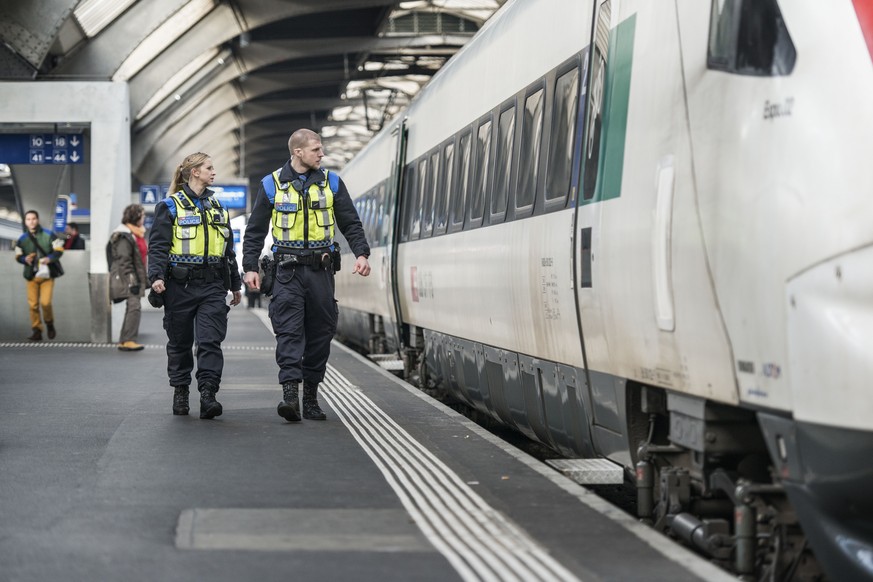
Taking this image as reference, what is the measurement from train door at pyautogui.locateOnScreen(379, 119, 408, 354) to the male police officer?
5528 millimetres

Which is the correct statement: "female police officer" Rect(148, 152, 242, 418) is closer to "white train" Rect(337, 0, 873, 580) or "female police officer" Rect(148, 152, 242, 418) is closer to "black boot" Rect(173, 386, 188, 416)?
"black boot" Rect(173, 386, 188, 416)

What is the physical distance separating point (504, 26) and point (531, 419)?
111 inches

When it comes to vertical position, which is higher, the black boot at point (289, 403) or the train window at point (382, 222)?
the train window at point (382, 222)

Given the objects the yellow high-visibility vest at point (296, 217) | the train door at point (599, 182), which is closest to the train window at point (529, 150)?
the train door at point (599, 182)

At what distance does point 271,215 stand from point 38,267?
38.3 feet

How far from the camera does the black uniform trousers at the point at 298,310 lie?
981 cm

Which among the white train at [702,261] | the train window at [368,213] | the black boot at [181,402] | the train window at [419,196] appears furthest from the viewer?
the train window at [368,213]

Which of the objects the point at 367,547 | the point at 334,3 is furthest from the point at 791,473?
the point at 334,3

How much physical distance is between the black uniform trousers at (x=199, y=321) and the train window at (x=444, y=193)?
8.59 feet

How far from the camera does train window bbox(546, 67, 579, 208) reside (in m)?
7.70

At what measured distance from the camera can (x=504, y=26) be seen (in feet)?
33.1

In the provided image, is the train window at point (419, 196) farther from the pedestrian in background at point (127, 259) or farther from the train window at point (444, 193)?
the pedestrian in background at point (127, 259)

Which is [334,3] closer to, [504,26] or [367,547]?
[504,26]

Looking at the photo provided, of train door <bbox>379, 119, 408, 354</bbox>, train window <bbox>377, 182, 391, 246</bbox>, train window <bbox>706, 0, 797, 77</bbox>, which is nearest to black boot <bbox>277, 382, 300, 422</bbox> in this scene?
train window <bbox>706, 0, 797, 77</bbox>
